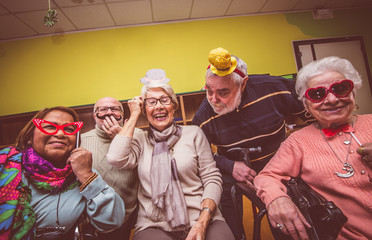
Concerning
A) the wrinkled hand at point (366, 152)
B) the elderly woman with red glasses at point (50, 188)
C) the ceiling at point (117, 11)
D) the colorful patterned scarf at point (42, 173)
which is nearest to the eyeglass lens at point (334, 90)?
the wrinkled hand at point (366, 152)

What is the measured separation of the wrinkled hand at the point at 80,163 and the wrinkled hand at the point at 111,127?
49cm

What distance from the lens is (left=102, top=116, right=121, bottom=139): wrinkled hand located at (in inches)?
65.8

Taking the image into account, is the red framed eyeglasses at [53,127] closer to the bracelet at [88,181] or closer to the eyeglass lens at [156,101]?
the bracelet at [88,181]

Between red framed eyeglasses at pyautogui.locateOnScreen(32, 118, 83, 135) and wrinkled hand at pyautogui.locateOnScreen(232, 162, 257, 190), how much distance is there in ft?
4.16

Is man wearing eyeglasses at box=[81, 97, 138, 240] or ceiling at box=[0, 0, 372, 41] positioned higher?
ceiling at box=[0, 0, 372, 41]

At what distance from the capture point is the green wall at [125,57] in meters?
3.61

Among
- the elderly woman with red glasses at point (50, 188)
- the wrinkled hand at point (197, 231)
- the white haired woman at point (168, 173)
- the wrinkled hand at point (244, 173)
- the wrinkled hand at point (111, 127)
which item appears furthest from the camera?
the wrinkled hand at point (111, 127)

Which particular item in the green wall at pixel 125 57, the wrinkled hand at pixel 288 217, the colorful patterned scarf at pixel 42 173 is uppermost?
the green wall at pixel 125 57

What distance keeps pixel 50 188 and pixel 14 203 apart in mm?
169

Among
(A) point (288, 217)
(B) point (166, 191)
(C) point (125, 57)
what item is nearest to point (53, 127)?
(B) point (166, 191)

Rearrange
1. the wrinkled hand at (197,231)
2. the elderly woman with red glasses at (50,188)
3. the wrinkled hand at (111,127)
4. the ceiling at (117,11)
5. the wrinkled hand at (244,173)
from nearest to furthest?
1. the elderly woman with red glasses at (50,188)
2. the wrinkled hand at (197,231)
3. the wrinkled hand at (244,173)
4. the wrinkled hand at (111,127)
5. the ceiling at (117,11)

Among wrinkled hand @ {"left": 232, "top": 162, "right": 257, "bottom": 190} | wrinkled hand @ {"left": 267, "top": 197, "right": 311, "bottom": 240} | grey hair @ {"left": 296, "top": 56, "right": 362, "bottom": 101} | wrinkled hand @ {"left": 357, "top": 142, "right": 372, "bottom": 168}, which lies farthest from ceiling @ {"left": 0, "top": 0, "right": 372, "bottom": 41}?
wrinkled hand @ {"left": 267, "top": 197, "right": 311, "bottom": 240}

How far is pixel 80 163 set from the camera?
115 cm

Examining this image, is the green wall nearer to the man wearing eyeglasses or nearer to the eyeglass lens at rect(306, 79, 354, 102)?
the man wearing eyeglasses
